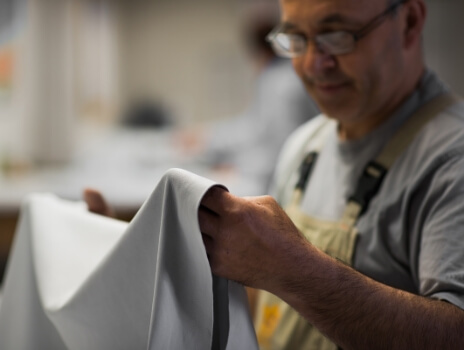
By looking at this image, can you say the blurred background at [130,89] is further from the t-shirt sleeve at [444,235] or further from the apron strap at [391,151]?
the t-shirt sleeve at [444,235]

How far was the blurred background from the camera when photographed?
3797 millimetres

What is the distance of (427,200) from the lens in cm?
105

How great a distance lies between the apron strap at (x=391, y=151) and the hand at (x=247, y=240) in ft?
1.17

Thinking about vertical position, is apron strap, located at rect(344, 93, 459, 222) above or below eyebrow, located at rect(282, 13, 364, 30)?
below

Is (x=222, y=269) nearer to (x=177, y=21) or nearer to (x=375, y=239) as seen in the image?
(x=375, y=239)

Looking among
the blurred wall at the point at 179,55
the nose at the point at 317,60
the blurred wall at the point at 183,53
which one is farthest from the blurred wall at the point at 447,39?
the nose at the point at 317,60

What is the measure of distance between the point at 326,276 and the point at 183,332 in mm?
232

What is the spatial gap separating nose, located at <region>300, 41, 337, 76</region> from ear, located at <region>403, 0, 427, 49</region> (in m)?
0.16

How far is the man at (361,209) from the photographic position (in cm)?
88

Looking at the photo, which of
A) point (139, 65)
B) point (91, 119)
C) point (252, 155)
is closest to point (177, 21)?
point (139, 65)

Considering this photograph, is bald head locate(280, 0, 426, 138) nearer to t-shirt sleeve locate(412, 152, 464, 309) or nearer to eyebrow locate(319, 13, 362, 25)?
eyebrow locate(319, 13, 362, 25)

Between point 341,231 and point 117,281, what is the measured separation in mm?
470

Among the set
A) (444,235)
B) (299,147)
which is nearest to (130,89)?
(299,147)

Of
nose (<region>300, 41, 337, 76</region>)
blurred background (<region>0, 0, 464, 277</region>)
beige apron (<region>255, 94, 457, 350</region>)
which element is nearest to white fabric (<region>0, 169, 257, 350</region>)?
beige apron (<region>255, 94, 457, 350</region>)
